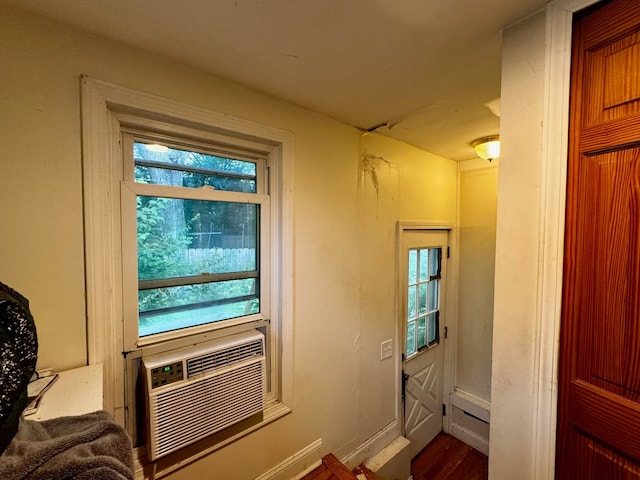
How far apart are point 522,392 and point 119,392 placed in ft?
4.83

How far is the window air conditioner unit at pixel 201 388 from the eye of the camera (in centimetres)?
112

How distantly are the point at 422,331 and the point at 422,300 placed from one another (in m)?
0.29

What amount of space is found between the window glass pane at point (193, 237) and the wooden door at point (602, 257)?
1.31 meters

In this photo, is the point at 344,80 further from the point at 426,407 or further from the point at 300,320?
the point at 426,407

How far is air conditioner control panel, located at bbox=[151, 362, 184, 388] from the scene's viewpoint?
1.12 metres

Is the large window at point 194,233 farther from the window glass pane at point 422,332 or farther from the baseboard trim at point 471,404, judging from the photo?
the baseboard trim at point 471,404

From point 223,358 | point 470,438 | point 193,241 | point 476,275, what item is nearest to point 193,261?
point 193,241

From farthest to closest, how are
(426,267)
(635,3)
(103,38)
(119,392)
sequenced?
(426,267), (119,392), (103,38), (635,3)

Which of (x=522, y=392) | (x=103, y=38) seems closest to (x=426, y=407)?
(x=522, y=392)

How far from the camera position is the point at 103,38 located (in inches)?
39.0

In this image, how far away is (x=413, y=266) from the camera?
242 cm

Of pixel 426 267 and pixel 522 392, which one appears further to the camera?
pixel 426 267

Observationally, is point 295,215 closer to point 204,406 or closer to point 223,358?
point 223,358

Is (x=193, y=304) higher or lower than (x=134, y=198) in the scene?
lower
